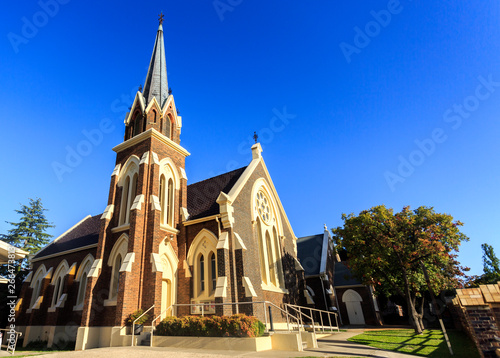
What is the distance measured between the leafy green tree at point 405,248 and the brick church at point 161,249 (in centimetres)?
546

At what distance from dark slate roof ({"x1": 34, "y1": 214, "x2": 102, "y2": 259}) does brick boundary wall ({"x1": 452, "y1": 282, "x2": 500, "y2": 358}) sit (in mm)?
21497

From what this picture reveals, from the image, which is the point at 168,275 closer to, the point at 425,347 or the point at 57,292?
the point at 57,292

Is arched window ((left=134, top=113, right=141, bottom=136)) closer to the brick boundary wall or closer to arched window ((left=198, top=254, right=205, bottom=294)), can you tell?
arched window ((left=198, top=254, right=205, bottom=294))

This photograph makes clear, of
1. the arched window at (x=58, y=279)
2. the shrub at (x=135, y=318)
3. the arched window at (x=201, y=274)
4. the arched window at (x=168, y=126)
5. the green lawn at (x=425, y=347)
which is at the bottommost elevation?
the green lawn at (x=425, y=347)

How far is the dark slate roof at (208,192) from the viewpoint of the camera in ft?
56.3

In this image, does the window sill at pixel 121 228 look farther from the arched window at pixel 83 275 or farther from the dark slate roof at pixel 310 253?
the dark slate roof at pixel 310 253

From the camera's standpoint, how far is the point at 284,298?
17.9m

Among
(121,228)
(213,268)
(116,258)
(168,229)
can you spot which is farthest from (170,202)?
(213,268)

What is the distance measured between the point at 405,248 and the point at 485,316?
11.0 meters

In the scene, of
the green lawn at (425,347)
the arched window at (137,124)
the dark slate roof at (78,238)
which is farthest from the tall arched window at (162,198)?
the green lawn at (425,347)

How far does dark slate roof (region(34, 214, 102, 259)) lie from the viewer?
21.9 meters

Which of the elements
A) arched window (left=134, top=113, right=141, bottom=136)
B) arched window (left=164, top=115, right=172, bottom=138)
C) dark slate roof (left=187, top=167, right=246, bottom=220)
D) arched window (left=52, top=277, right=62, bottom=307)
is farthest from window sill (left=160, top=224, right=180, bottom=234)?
arched window (left=52, top=277, right=62, bottom=307)

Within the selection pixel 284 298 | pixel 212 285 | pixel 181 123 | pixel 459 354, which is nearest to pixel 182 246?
pixel 212 285

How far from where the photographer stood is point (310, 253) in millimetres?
29109
